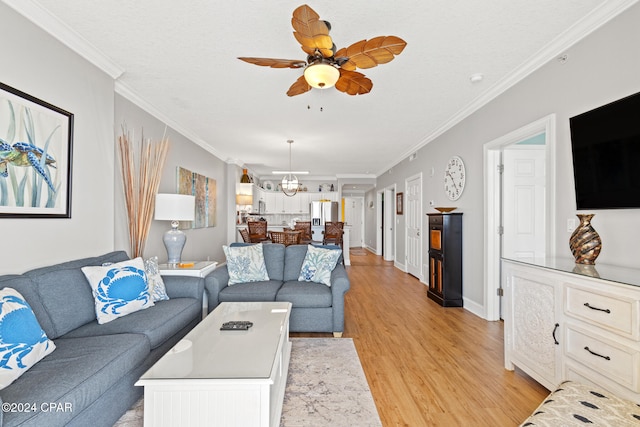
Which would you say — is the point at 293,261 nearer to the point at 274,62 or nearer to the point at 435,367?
the point at 435,367

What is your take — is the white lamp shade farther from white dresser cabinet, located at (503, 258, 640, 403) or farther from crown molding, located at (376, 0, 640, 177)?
crown molding, located at (376, 0, 640, 177)

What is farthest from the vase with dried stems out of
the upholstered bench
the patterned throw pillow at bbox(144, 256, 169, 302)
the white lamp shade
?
the upholstered bench

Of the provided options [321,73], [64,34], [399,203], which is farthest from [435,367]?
[399,203]

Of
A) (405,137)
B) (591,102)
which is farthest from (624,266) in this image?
(405,137)

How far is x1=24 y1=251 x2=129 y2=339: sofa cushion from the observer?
1.92 m

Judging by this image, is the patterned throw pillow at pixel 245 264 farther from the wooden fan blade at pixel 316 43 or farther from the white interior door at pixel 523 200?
the white interior door at pixel 523 200

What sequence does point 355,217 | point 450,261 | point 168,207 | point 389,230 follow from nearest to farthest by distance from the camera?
1. point 168,207
2. point 450,261
3. point 389,230
4. point 355,217

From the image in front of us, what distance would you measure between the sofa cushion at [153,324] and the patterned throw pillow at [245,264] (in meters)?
0.86

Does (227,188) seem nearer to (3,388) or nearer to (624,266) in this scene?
(3,388)

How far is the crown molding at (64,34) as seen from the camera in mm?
2039

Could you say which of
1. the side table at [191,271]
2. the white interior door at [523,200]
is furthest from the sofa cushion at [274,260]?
the white interior door at [523,200]

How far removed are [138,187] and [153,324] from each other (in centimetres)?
180

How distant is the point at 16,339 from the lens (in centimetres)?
146

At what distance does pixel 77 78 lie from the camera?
2547 mm
